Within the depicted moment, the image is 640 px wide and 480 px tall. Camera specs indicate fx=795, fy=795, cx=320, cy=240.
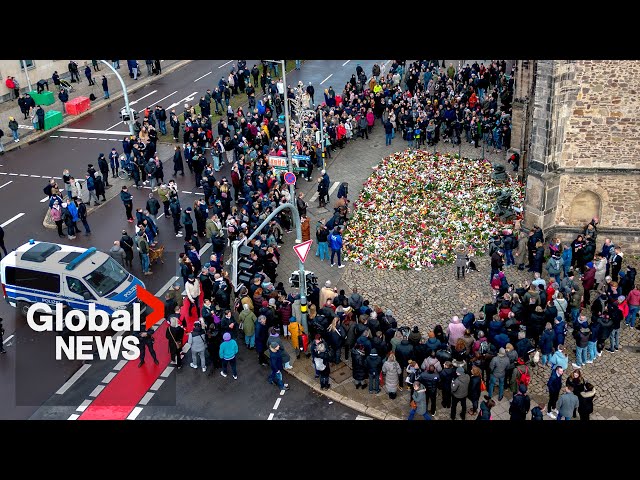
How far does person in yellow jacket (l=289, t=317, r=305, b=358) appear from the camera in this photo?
850 inches

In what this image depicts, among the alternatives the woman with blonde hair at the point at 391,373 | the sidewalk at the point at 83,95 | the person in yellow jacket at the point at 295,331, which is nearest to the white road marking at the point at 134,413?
the person in yellow jacket at the point at 295,331

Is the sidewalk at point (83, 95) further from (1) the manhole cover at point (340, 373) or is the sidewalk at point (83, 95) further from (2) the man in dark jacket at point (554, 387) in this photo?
(2) the man in dark jacket at point (554, 387)

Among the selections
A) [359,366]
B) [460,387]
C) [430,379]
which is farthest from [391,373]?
[460,387]

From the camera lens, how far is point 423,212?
2888 cm

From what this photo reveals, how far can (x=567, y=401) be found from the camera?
1803cm

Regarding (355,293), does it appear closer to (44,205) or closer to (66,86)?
(44,205)

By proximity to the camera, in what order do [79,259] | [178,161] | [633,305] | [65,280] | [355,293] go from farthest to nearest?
[178,161] < [79,259] < [65,280] < [355,293] < [633,305]

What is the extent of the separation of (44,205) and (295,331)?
1523 cm

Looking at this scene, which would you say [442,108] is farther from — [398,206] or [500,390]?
[500,390]

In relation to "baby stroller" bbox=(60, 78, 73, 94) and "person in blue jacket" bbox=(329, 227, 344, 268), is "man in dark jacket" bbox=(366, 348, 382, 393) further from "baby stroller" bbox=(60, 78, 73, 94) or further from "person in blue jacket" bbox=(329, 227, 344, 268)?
"baby stroller" bbox=(60, 78, 73, 94)

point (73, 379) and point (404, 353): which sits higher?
point (404, 353)

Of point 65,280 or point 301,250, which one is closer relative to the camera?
point 301,250

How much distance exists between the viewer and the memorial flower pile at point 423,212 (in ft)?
87.9
